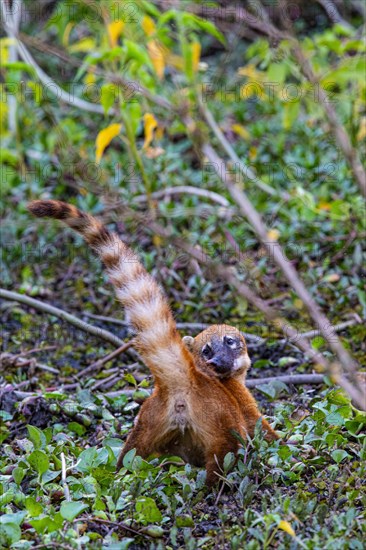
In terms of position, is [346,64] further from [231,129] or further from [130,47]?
[231,129]

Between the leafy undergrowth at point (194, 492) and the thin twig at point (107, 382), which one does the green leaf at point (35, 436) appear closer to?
the leafy undergrowth at point (194, 492)

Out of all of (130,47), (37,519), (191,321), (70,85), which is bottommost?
(191,321)

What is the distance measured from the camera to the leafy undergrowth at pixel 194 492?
365 centimetres

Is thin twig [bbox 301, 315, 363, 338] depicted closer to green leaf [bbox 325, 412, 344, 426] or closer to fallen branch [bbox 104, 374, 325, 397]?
fallen branch [bbox 104, 374, 325, 397]

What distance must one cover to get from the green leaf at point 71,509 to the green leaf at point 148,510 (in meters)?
0.25

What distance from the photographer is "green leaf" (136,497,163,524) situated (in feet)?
12.6

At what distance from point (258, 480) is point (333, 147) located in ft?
18.3

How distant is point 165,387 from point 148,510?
63cm

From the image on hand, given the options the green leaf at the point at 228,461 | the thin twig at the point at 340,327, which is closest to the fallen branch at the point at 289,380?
the thin twig at the point at 340,327

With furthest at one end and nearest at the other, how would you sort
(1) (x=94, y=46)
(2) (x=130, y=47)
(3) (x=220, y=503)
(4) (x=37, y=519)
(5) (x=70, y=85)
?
(5) (x=70, y=85), (1) (x=94, y=46), (2) (x=130, y=47), (3) (x=220, y=503), (4) (x=37, y=519)

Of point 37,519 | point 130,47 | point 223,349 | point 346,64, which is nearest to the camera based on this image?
point 37,519

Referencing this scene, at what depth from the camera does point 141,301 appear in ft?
14.2

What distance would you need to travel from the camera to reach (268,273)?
7.36 m

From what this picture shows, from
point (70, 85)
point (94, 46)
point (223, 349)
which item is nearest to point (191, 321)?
point (223, 349)
